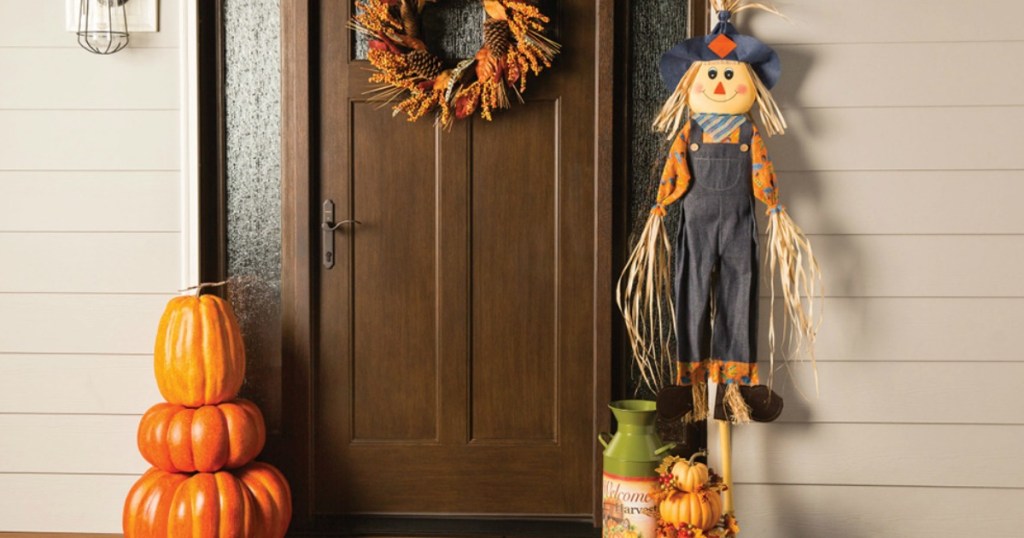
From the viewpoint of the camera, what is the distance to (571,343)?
2406mm

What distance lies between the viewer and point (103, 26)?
2.32 metres

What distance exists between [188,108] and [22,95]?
450mm

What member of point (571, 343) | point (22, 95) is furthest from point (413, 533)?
point (22, 95)

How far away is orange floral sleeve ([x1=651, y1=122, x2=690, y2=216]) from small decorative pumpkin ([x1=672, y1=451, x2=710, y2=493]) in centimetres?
63

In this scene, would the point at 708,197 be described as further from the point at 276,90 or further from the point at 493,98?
the point at 276,90

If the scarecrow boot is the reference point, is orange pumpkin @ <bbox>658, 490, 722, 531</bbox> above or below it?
below

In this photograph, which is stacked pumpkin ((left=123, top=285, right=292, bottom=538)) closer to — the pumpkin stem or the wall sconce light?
the pumpkin stem

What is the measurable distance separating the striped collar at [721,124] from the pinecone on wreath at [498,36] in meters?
0.57

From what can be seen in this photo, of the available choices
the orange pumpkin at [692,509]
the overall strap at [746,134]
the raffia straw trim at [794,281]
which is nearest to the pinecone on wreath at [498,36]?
the overall strap at [746,134]

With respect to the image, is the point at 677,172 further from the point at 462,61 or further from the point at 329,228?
the point at 329,228

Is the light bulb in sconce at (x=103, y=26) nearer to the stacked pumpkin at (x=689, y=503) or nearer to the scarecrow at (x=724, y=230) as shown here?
the scarecrow at (x=724, y=230)

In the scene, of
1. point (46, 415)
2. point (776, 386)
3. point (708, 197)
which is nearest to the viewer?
point (708, 197)

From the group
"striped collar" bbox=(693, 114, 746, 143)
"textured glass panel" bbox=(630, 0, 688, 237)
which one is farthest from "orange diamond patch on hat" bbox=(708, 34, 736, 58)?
"textured glass panel" bbox=(630, 0, 688, 237)

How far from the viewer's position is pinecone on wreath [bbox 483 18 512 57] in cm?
226
